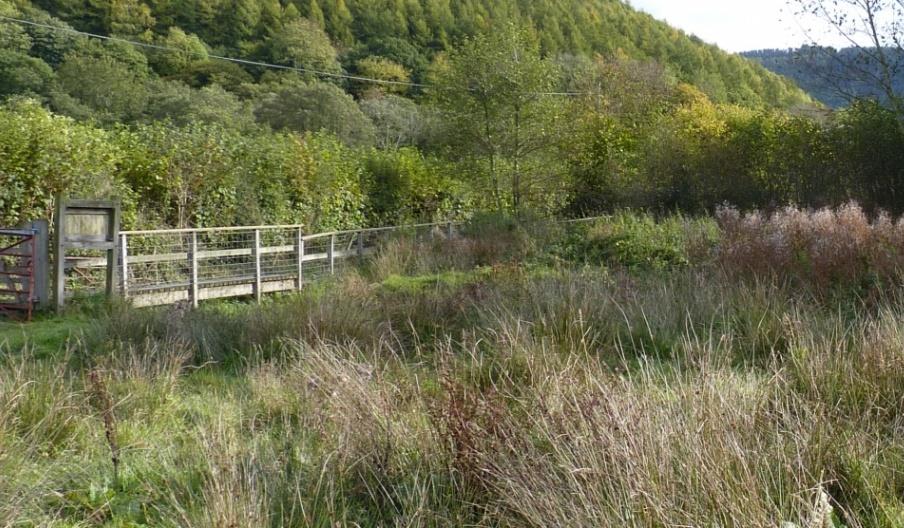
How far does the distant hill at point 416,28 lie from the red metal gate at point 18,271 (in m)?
32.6

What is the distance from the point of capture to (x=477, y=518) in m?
2.72

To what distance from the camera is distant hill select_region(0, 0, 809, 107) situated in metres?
45.3

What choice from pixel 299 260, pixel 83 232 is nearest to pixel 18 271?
pixel 83 232

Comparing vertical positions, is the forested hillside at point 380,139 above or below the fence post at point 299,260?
above

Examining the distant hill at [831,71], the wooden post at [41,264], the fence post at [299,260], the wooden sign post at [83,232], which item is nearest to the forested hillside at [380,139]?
the distant hill at [831,71]

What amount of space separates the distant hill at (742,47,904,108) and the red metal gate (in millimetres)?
12080

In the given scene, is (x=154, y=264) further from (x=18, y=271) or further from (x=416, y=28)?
(x=416, y=28)

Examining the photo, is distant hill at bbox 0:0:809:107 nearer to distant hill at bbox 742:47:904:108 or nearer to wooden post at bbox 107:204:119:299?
distant hill at bbox 742:47:904:108

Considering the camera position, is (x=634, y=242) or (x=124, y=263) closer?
(x=124, y=263)

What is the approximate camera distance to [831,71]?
1309 centimetres

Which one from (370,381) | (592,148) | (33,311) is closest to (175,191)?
(33,311)

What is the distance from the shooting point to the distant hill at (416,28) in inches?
1785

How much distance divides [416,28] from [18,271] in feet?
165

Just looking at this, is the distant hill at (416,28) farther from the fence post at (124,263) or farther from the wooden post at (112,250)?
the wooden post at (112,250)
